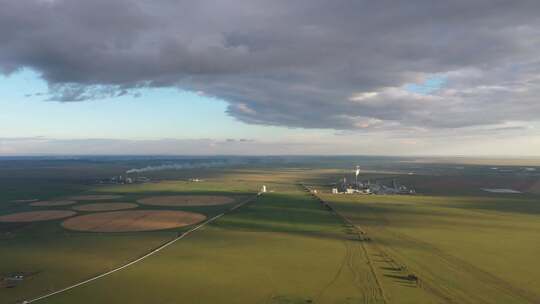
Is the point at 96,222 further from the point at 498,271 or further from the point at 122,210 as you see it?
the point at 498,271

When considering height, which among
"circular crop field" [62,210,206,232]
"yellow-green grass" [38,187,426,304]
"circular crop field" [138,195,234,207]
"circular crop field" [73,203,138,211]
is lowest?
"yellow-green grass" [38,187,426,304]

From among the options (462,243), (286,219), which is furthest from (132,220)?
(462,243)

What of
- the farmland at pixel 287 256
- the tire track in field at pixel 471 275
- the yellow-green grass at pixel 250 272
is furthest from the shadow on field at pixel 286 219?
the tire track in field at pixel 471 275

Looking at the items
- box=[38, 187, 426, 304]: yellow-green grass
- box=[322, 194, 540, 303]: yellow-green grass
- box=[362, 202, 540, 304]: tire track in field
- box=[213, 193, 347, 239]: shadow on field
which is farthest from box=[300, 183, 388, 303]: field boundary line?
box=[362, 202, 540, 304]: tire track in field

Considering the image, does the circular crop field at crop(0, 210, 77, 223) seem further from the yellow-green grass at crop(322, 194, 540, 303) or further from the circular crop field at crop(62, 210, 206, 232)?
the yellow-green grass at crop(322, 194, 540, 303)

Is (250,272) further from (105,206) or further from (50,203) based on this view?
(50,203)

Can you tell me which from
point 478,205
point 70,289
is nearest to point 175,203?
point 70,289

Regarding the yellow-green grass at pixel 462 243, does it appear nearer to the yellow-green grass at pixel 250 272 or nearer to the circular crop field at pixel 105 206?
the yellow-green grass at pixel 250 272
